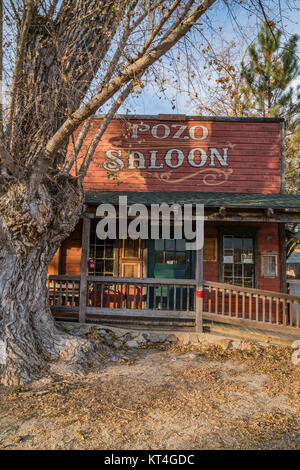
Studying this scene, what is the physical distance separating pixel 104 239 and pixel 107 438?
20.6ft

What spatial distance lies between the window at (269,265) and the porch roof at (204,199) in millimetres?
1726

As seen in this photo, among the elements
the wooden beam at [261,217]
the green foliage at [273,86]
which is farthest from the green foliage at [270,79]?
the wooden beam at [261,217]

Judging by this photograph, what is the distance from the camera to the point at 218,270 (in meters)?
8.85

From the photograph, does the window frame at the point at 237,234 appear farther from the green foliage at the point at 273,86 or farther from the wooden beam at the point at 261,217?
the green foliage at the point at 273,86

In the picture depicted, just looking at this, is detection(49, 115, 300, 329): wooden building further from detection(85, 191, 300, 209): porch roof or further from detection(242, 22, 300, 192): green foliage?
detection(242, 22, 300, 192): green foliage

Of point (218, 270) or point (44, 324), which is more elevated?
point (218, 270)

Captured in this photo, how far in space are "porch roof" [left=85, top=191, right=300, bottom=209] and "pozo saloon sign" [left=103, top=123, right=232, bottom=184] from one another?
0.92 m

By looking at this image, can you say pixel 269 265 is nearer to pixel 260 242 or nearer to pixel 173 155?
pixel 260 242

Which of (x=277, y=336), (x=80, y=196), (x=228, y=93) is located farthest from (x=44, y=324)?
(x=228, y=93)

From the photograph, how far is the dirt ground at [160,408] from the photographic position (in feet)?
10.6

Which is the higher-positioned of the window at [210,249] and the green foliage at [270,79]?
the green foliage at [270,79]

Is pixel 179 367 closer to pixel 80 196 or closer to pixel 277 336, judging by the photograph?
pixel 277 336

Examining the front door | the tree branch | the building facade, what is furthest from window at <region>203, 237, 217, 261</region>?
the tree branch

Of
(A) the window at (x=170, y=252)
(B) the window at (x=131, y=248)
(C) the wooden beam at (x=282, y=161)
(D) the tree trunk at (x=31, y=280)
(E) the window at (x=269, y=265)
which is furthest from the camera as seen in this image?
(C) the wooden beam at (x=282, y=161)
